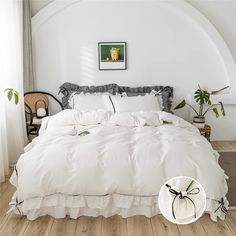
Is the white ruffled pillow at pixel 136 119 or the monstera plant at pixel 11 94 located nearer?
the monstera plant at pixel 11 94

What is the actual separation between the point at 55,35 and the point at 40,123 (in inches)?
53.2

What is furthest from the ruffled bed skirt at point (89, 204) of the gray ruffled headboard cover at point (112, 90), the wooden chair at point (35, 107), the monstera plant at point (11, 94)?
the gray ruffled headboard cover at point (112, 90)

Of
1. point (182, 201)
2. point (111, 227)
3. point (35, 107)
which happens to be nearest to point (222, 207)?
point (111, 227)

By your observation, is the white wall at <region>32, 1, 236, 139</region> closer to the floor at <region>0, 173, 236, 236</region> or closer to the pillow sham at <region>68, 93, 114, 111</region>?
the pillow sham at <region>68, 93, 114, 111</region>

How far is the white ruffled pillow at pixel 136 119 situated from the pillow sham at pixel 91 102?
0.43 m

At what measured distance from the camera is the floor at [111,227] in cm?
236

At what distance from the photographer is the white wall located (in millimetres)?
4402

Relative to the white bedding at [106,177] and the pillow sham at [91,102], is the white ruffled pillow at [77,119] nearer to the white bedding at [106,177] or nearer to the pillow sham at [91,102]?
the pillow sham at [91,102]

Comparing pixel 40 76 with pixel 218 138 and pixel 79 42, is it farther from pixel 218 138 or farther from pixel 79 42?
pixel 218 138

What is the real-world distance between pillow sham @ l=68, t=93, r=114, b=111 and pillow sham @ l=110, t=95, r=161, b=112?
0.09 meters

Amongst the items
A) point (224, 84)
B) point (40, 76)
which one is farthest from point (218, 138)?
point (40, 76)

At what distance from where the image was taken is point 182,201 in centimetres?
106

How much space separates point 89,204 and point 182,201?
5.15 feet

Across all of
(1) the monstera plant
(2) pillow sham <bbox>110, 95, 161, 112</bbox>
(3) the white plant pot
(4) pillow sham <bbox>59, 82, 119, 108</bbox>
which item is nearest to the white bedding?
(1) the monstera plant
